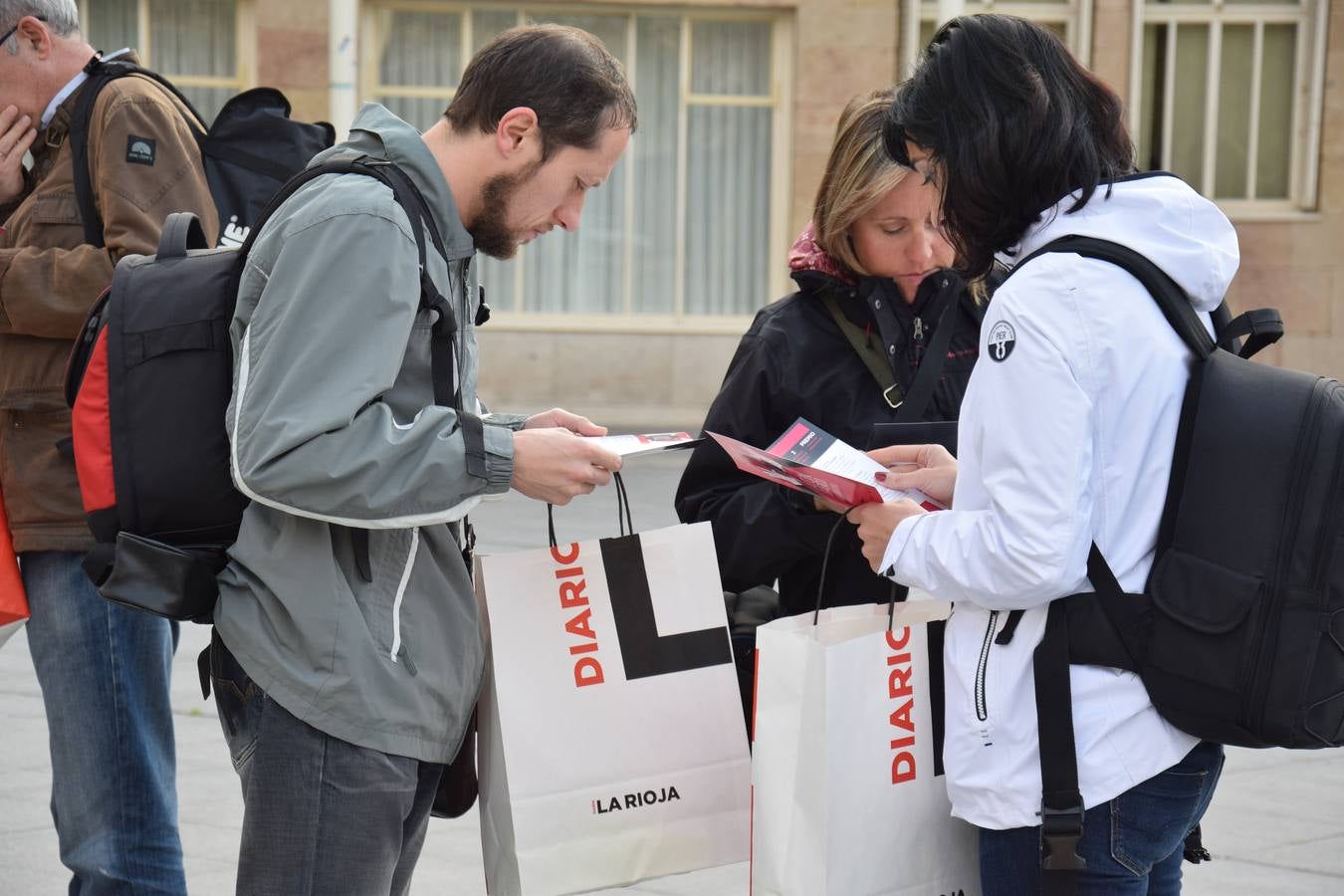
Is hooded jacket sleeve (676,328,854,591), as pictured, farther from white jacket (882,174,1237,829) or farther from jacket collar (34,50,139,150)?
jacket collar (34,50,139,150)

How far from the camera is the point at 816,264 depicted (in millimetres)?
3186

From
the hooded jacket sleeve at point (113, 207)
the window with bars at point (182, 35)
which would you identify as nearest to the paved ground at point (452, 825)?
the hooded jacket sleeve at point (113, 207)

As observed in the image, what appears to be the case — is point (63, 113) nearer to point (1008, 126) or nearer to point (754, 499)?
point (754, 499)

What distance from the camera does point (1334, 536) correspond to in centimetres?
201

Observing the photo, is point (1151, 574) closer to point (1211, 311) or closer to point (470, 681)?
point (1211, 311)

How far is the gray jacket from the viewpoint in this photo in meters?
2.14

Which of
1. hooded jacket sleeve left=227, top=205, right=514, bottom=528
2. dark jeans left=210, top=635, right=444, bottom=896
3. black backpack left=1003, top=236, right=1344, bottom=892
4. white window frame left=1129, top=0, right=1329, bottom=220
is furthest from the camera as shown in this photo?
white window frame left=1129, top=0, right=1329, bottom=220

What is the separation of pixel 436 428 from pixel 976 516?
771mm

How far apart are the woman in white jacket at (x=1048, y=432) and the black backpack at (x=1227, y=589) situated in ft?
0.08

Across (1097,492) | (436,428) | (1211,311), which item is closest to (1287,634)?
(1097,492)

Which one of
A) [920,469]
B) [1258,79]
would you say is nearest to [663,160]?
[1258,79]

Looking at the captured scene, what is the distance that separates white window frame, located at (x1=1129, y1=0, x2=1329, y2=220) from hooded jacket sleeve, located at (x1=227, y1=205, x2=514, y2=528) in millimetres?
12690

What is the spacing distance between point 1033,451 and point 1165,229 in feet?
1.24

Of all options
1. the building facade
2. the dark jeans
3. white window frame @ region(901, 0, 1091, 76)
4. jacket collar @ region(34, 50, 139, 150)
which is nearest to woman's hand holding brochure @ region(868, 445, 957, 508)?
the dark jeans
